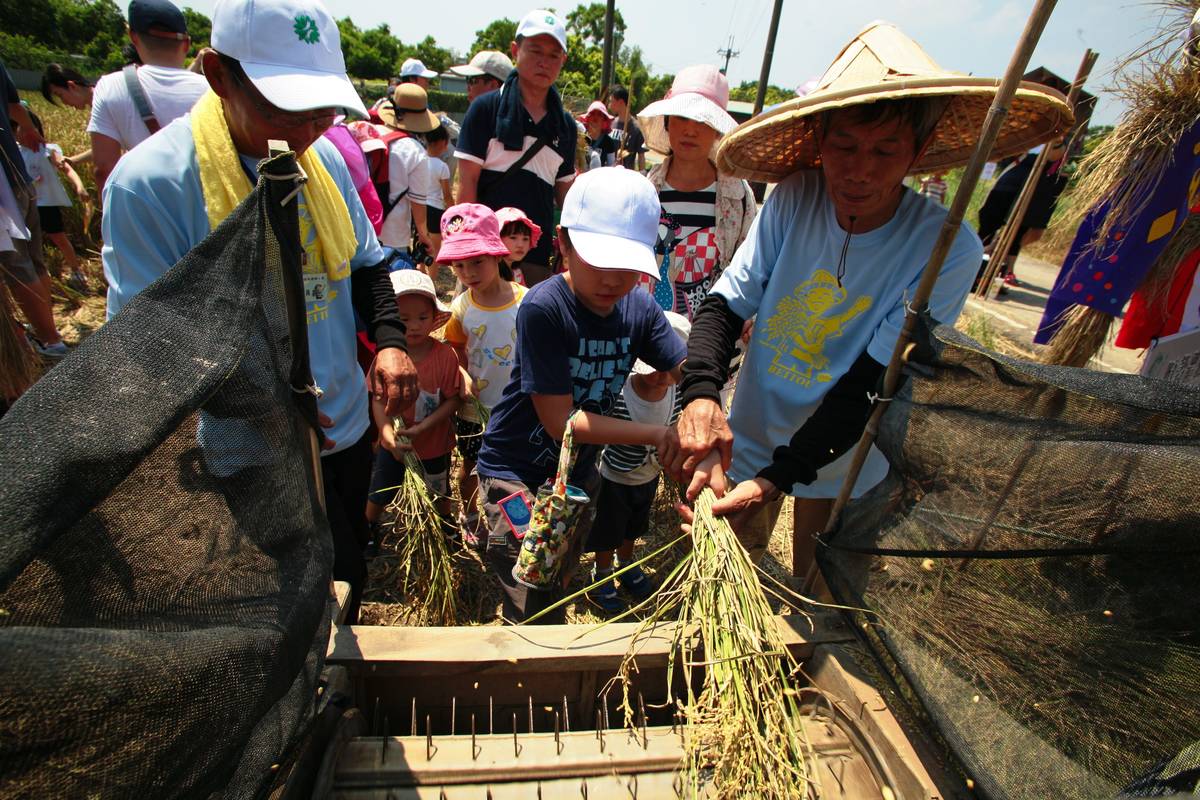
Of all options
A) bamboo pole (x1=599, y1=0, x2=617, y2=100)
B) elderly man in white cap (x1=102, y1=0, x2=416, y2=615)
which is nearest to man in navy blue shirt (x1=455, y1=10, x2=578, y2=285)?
elderly man in white cap (x1=102, y1=0, x2=416, y2=615)

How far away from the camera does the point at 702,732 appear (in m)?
1.21

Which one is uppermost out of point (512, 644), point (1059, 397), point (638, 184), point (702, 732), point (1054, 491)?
point (638, 184)

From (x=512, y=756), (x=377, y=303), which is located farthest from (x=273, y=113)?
(x=512, y=756)

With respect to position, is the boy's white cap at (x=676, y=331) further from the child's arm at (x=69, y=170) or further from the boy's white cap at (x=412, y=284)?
the child's arm at (x=69, y=170)

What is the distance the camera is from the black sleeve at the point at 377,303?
197 cm

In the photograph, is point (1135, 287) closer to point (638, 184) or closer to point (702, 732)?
point (638, 184)

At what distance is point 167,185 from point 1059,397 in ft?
6.02

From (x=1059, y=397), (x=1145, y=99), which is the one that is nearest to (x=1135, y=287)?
(x=1145, y=99)

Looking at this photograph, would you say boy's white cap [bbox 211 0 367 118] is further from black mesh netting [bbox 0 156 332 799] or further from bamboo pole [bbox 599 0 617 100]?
bamboo pole [bbox 599 0 617 100]

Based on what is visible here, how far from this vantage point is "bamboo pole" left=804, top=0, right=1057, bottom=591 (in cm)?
99

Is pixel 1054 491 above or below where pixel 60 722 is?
above

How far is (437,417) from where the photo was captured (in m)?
2.74

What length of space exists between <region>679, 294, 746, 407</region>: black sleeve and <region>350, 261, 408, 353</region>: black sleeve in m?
0.93

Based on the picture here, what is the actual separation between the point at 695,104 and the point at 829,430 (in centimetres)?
185
